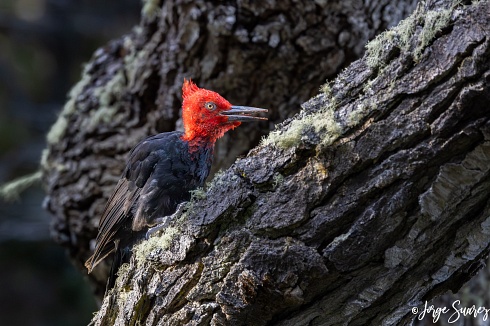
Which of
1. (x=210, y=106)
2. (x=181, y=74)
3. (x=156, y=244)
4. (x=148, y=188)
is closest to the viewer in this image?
(x=156, y=244)

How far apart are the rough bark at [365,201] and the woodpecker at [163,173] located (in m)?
1.16

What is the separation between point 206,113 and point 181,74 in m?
0.48

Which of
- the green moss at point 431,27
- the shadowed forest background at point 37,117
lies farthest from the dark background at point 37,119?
the green moss at point 431,27

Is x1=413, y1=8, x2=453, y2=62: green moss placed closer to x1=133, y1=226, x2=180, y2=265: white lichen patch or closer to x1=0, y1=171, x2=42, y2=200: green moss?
x1=133, y1=226, x2=180, y2=265: white lichen patch

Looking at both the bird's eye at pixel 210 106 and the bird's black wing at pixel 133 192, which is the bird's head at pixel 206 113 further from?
the bird's black wing at pixel 133 192

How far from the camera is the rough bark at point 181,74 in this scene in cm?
382

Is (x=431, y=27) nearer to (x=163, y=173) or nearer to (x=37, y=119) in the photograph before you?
(x=163, y=173)

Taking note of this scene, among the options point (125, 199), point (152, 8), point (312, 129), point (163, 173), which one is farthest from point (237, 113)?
point (312, 129)

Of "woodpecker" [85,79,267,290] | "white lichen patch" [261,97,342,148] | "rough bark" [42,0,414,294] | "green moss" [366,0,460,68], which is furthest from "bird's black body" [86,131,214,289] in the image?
"green moss" [366,0,460,68]

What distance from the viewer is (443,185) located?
201cm

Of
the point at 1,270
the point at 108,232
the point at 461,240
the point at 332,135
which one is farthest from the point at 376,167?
the point at 1,270

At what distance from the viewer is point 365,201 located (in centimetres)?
211

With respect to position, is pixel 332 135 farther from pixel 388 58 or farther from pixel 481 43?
pixel 481 43

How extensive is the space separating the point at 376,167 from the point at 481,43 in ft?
1.57
